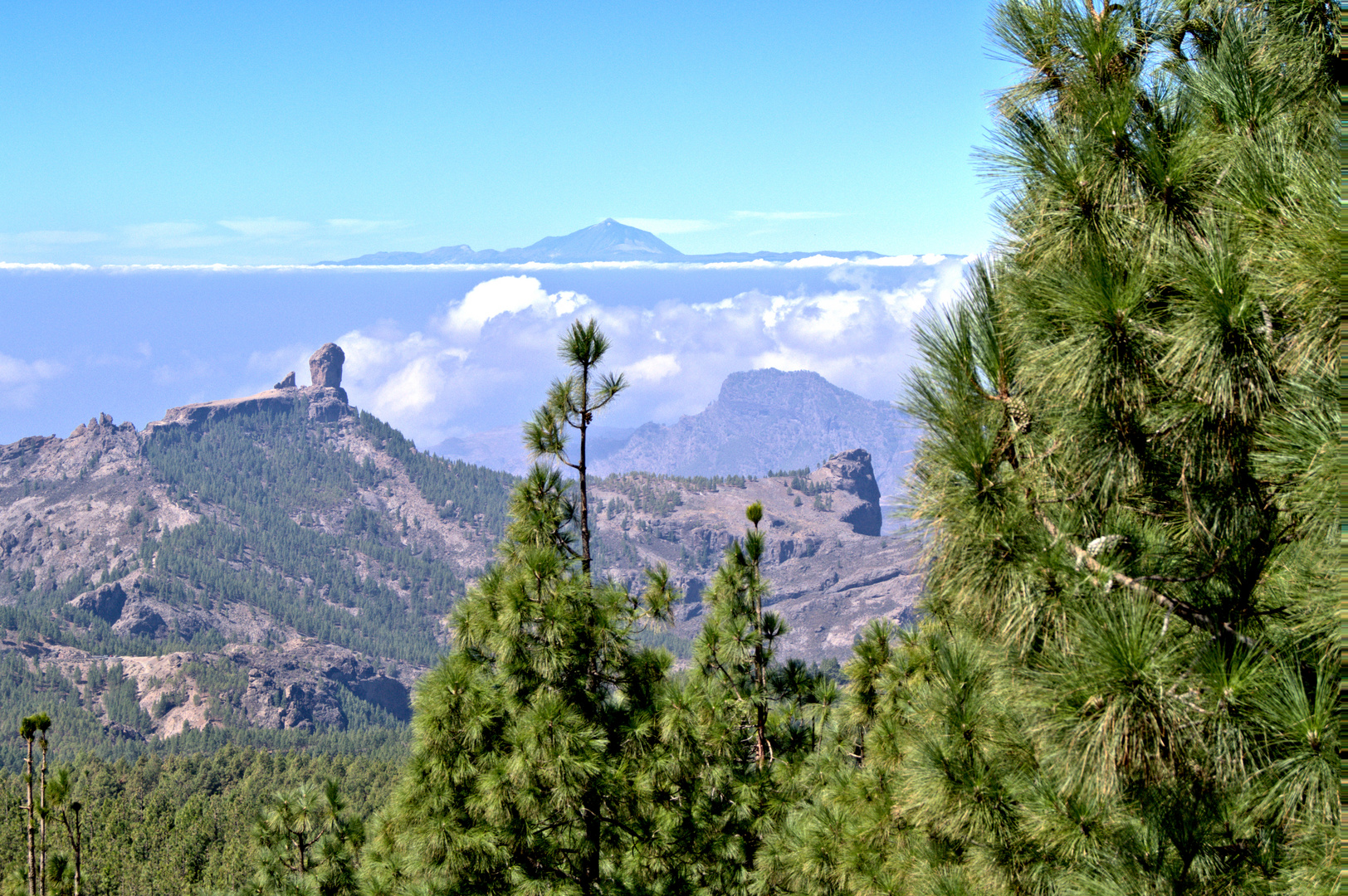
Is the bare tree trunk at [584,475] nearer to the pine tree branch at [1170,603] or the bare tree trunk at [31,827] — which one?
the pine tree branch at [1170,603]

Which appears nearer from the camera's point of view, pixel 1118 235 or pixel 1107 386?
pixel 1107 386

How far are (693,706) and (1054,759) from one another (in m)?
8.21

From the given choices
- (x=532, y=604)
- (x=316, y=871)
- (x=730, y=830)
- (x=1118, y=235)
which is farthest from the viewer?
(x=316, y=871)

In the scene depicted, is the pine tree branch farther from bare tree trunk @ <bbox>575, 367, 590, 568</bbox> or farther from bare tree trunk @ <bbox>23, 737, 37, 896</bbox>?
bare tree trunk @ <bbox>23, 737, 37, 896</bbox>

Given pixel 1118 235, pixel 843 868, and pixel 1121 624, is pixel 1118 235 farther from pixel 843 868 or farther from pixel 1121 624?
pixel 843 868

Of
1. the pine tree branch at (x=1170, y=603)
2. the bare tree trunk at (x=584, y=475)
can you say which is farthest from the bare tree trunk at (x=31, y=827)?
the pine tree branch at (x=1170, y=603)

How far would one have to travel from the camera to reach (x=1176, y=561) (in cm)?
422

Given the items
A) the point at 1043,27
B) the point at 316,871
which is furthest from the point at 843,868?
the point at 316,871

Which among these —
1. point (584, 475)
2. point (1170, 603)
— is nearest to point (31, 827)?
point (584, 475)

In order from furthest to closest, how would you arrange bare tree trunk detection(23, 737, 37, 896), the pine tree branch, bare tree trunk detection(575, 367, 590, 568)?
bare tree trunk detection(23, 737, 37, 896)
bare tree trunk detection(575, 367, 590, 568)
the pine tree branch

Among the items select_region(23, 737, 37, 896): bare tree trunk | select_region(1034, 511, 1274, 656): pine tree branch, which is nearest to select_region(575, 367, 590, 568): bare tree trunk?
select_region(1034, 511, 1274, 656): pine tree branch

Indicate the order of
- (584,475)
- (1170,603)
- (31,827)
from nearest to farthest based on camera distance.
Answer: (1170,603) < (584,475) < (31,827)

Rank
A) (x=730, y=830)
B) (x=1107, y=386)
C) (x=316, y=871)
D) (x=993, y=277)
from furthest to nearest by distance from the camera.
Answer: (x=316, y=871)
(x=730, y=830)
(x=993, y=277)
(x=1107, y=386)

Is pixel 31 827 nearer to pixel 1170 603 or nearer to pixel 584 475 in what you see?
pixel 584 475
